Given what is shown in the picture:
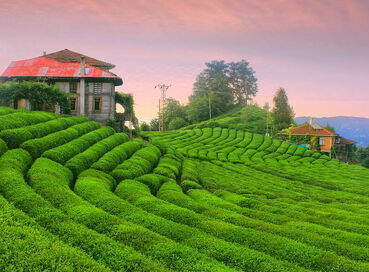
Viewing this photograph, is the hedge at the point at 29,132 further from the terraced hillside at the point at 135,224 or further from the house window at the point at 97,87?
the house window at the point at 97,87

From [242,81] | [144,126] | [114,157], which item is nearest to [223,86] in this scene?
[242,81]

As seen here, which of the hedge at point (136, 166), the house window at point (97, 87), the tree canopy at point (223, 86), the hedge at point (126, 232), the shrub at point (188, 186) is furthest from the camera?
the tree canopy at point (223, 86)

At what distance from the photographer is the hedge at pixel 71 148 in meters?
17.0

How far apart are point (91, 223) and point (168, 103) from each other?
86.2 m

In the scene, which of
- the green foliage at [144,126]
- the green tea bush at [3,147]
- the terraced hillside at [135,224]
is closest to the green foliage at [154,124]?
the green foliage at [144,126]

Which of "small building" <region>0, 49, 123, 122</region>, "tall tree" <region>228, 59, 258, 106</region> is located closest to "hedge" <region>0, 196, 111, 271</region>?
"small building" <region>0, 49, 123, 122</region>

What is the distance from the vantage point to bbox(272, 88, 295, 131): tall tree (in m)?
78.3

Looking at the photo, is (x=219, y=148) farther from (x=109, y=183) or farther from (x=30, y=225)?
A: (x=30, y=225)

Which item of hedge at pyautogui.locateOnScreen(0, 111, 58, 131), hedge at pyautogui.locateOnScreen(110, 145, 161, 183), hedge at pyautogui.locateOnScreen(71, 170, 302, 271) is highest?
hedge at pyautogui.locateOnScreen(0, 111, 58, 131)

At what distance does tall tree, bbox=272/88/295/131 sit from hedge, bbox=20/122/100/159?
62.2 metres

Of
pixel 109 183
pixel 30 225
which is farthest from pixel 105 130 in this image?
pixel 30 225

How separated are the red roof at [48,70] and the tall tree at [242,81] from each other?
86.8 m

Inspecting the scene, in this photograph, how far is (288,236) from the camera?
10203 millimetres

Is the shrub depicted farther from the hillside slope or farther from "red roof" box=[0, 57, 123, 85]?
→ the hillside slope
